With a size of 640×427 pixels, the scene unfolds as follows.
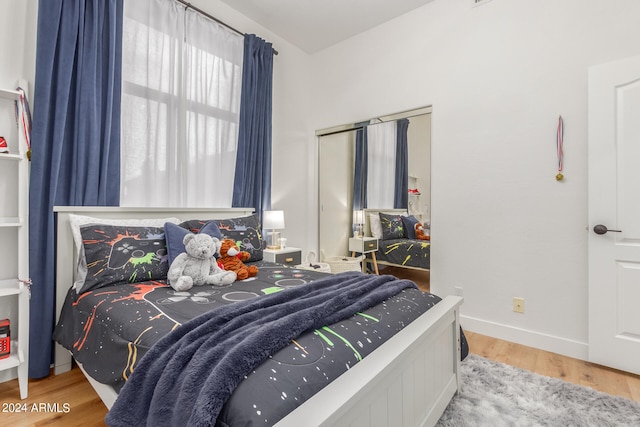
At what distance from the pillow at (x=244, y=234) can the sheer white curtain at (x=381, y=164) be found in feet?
4.42

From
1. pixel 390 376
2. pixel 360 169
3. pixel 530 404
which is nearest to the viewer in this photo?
pixel 390 376

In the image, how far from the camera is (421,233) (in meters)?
3.00

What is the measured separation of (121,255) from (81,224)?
0.36m

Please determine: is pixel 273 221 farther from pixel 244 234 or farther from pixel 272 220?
pixel 244 234

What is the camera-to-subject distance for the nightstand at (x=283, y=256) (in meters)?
3.04

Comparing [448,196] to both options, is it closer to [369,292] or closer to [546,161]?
[546,161]

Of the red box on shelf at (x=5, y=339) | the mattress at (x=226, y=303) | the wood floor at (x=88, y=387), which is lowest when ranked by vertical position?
the wood floor at (x=88, y=387)

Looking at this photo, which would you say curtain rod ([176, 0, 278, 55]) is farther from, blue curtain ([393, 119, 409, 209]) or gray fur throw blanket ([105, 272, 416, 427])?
gray fur throw blanket ([105, 272, 416, 427])

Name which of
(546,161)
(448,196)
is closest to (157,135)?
(448,196)

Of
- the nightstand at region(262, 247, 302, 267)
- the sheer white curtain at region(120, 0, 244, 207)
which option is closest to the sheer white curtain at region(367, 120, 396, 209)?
the nightstand at region(262, 247, 302, 267)

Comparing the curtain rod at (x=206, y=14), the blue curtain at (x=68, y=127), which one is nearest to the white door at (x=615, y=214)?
the curtain rod at (x=206, y=14)

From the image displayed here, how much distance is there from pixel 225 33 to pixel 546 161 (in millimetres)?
2988

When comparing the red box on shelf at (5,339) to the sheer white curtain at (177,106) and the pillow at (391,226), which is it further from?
the pillow at (391,226)

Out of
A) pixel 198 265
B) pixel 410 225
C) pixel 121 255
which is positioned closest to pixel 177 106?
pixel 121 255
